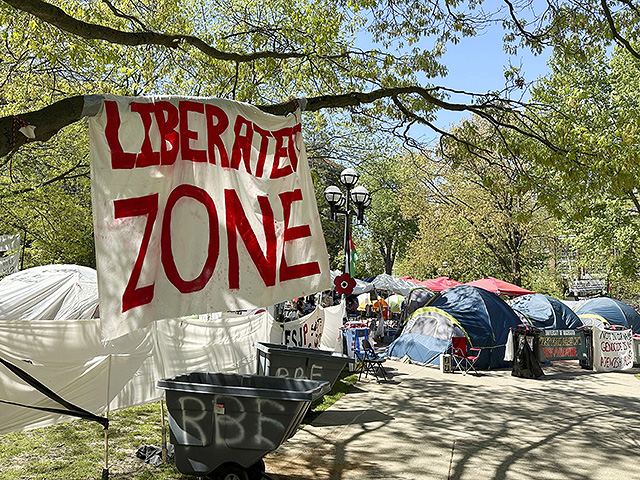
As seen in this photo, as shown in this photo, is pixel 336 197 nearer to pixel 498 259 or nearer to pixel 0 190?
pixel 0 190

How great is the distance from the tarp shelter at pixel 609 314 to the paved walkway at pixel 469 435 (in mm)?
6493

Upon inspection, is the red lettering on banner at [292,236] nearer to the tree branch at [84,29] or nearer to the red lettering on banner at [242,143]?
the red lettering on banner at [242,143]

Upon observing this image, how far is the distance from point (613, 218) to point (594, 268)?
5.85 meters

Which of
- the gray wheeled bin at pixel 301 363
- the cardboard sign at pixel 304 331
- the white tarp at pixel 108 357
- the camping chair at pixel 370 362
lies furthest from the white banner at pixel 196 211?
the camping chair at pixel 370 362

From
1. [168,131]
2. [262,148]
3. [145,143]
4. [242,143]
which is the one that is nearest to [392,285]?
[262,148]

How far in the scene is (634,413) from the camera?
10695mm

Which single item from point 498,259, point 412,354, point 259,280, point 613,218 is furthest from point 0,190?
point 498,259

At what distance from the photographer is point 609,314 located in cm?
2022

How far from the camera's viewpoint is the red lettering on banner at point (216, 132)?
172 inches

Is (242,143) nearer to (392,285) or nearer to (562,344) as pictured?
(562,344)

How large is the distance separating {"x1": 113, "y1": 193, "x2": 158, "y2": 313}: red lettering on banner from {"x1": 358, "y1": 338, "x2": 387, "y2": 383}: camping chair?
10099 millimetres

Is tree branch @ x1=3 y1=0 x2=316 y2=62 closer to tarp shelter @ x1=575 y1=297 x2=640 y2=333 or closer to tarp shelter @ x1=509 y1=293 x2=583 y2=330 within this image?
tarp shelter @ x1=509 y1=293 x2=583 y2=330

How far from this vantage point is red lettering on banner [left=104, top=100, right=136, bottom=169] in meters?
3.84

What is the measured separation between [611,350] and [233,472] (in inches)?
563
